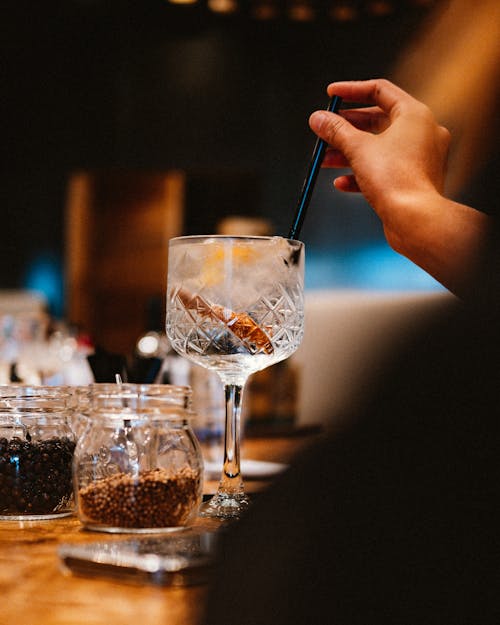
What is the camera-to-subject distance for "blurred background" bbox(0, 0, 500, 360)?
4.43m

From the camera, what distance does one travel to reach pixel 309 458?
51cm

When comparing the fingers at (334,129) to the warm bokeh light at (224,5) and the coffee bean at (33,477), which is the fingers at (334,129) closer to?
the coffee bean at (33,477)

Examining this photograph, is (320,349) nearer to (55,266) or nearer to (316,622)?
(316,622)

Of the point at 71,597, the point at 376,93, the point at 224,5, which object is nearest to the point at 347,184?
the point at 376,93

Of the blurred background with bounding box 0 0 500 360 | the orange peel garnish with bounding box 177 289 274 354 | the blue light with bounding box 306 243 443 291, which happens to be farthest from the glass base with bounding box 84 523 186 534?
the blue light with bounding box 306 243 443 291

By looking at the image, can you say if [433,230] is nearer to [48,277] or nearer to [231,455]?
[231,455]

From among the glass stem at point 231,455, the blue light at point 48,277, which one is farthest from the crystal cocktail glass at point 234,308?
the blue light at point 48,277

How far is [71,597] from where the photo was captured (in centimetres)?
59

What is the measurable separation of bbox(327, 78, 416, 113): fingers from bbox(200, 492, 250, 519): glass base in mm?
500

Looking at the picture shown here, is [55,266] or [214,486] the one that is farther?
[55,266]

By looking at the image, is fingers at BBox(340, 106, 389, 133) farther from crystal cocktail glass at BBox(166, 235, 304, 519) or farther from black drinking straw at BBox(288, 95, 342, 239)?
crystal cocktail glass at BBox(166, 235, 304, 519)

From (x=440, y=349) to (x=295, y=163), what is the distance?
4.32 metres

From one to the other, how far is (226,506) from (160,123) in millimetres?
4391

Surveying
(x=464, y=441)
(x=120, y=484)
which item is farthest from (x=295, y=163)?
(x=464, y=441)
